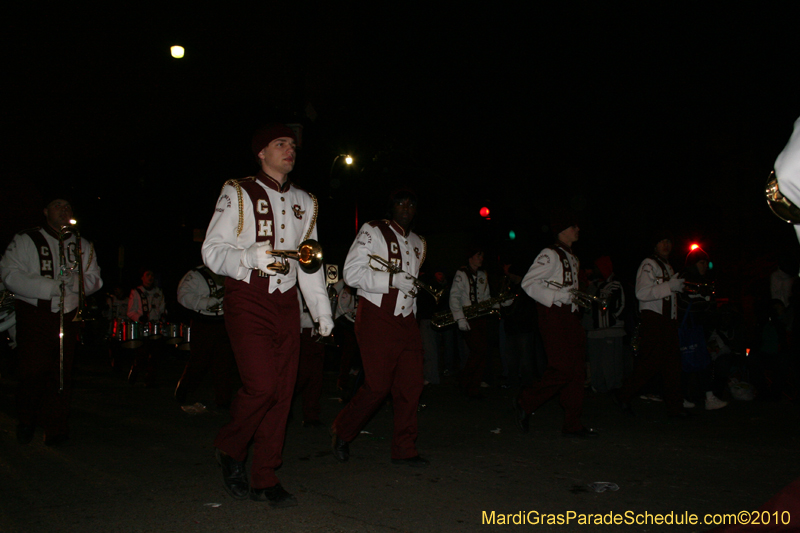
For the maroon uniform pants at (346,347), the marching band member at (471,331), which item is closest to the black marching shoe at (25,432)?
the maroon uniform pants at (346,347)

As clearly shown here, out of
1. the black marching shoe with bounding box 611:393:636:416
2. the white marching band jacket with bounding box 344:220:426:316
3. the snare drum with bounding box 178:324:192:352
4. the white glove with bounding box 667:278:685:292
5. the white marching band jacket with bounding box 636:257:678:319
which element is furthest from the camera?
the snare drum with bounding box 178:324:192:352

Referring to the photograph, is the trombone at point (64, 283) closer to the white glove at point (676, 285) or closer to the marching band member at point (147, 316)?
the marching band member at point (147, 316)

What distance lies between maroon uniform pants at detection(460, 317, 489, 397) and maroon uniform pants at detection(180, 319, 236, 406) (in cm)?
335

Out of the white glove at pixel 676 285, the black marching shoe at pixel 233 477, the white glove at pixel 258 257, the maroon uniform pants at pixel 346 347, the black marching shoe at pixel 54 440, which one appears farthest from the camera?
the maroon uniform pants at pixel 346 347

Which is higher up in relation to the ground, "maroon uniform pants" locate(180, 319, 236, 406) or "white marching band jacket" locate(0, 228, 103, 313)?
"white marching band jacket" locate(0, 228, 103, 313)

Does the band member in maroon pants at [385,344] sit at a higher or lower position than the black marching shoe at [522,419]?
higher

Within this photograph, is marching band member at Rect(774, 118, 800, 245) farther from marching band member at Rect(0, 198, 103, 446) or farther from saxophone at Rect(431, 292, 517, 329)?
saxophone at Rect(431, 292, 517, 329)

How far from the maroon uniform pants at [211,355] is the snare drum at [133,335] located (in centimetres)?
338

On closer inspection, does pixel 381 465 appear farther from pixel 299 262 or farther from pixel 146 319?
pixel 146 319

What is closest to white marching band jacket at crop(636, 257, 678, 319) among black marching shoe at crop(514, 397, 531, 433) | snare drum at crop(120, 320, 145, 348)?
black marching shoe at crop(514, 397, 531, 433)

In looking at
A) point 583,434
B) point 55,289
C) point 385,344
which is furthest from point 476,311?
point 55,289

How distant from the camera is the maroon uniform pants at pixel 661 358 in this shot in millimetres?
7312

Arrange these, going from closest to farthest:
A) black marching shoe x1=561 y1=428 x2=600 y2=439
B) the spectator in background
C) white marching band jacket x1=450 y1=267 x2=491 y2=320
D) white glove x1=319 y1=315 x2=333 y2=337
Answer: white glove x1=319 y1=315 x2=333 y2=337 < black marching shoe x1=561 y1=428 x2=600 y2=439 < the spectator in background < white marching band jacket x1=450 y1=267 x2=491 y2=320

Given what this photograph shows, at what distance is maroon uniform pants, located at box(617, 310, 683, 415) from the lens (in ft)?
24.0
